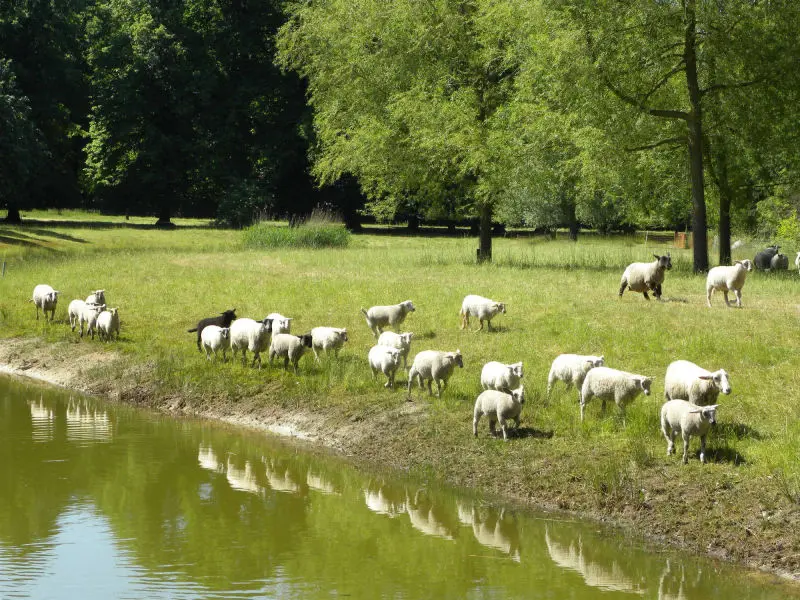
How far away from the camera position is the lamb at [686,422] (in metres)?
13.4

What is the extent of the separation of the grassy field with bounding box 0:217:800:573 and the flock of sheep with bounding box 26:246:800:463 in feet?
1.12

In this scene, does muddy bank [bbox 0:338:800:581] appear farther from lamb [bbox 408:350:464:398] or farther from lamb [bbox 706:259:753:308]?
lamb [bbox 706:259:753:308]

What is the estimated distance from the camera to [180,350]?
22.8 meters

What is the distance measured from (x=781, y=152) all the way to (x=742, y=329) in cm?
1480

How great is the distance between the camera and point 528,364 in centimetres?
1945

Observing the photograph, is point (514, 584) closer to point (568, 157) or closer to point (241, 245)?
point (568, 157)

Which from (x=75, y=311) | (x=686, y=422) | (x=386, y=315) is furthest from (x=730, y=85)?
(x=686, y=422)

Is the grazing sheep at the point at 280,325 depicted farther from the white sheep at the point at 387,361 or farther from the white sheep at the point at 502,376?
the white sheep at the point at 502,376

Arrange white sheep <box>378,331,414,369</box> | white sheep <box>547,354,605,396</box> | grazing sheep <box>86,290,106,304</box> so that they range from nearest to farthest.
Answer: white sheep <box>547,354,605,396</box>
white sheep <box>378,331,414,369</box>
grazing sheep <box>86,290,106,304</box>

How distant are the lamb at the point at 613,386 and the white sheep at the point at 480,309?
674 cm

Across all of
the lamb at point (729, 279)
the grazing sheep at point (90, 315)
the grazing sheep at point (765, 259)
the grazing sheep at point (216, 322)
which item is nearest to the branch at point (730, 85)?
the grazing sheep at point (765, 259)

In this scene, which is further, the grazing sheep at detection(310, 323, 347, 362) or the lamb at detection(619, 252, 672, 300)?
the lamb at detection(619, 252, 672, 300)

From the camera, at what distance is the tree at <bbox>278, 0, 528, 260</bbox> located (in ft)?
121

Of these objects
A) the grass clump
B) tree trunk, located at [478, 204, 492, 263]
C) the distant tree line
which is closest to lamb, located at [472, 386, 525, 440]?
the distant tree line
